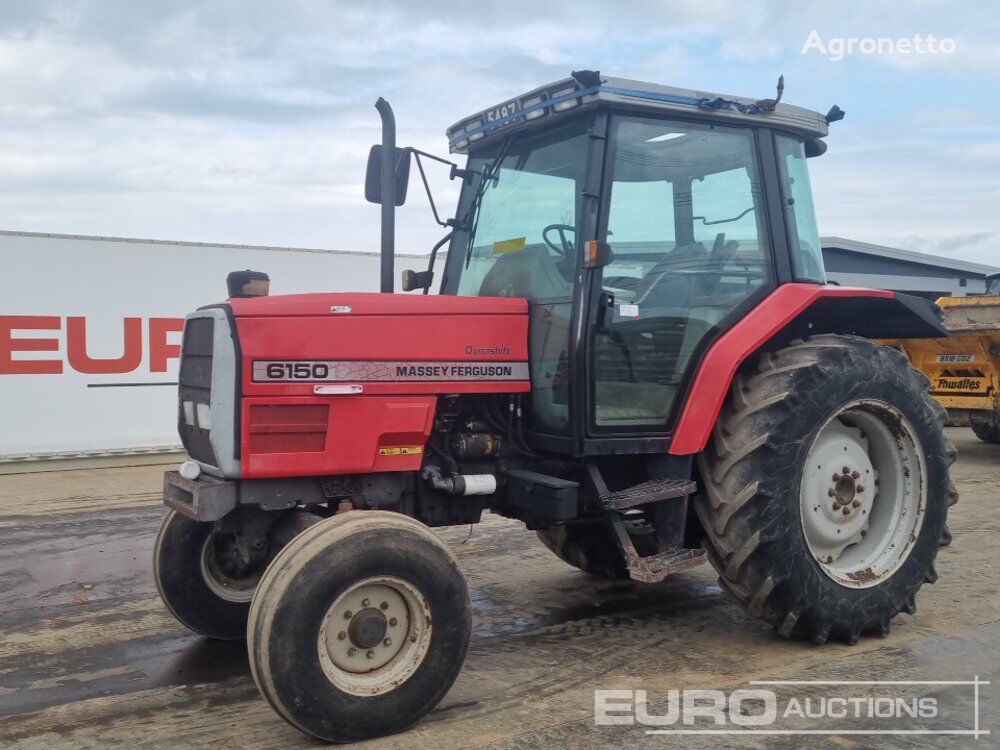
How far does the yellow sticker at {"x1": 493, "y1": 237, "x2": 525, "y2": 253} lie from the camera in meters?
4.68

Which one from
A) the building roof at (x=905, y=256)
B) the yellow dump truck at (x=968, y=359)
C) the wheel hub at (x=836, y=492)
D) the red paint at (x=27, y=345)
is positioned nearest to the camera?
the wheel hub at (x=836, y=492)

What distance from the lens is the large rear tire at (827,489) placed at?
14.1 feet

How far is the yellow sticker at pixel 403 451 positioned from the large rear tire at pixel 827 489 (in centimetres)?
137

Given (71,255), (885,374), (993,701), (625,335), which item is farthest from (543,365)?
(71,255)

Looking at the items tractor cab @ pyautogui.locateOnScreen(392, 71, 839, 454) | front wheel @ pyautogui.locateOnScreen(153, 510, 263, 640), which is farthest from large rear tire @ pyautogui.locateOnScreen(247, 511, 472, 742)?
front wheel @ pyautogui.locateOnScreen(153, 510, 263, 640)

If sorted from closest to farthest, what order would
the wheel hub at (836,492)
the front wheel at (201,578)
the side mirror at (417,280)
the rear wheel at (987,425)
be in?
the front wheel at (201,578)
the wheel hub at (836,492)
the side mirror at (417,280)
the rear wheel at (987,425)

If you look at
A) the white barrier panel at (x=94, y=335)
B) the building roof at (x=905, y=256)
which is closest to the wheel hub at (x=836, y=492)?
the white barrier panel at (x=94, y=335)

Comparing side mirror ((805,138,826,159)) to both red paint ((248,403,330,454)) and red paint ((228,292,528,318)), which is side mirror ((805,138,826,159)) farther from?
red paint ((248,403,330,454))

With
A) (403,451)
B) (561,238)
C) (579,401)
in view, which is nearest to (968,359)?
(561,238)

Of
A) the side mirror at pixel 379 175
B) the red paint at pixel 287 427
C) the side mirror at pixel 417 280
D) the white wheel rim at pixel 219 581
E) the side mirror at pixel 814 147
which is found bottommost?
the white wheel rim at pixel 219 581

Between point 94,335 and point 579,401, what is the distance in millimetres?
8460

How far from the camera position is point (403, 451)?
4035 millimetres

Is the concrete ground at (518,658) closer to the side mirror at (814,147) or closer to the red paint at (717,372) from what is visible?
the red paint at (717,372)

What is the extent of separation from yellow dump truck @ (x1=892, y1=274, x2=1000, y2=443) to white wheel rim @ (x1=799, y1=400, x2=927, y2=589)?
6556 mm
